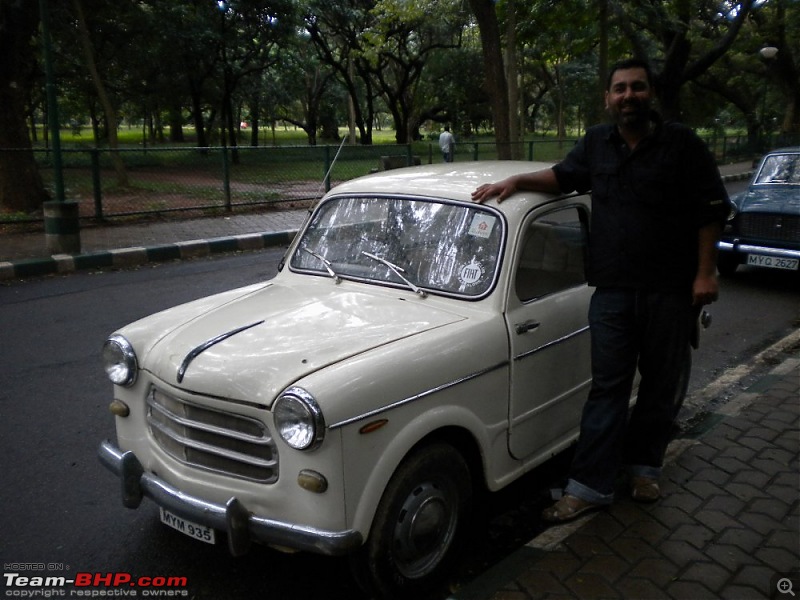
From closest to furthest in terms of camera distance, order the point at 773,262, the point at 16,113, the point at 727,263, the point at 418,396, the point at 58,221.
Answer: the point at 418,396
the point at 773,262
the point at 727,263
the point at 58,221
the point at 16,113

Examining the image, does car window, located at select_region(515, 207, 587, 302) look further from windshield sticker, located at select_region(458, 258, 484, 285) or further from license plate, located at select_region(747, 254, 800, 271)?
license plate, located at select_region(747, 254, 800, 271)

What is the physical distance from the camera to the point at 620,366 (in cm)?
336

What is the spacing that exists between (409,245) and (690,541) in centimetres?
186

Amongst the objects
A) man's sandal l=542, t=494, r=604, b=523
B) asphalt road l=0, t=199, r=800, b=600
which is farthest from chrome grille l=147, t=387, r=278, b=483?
man's sandal l=542, t=494, r=604, b=523

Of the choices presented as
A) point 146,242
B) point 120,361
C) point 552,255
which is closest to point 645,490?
point 552,255

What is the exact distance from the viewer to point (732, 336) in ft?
23.3

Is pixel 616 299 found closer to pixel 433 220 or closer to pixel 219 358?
pixel 433 220

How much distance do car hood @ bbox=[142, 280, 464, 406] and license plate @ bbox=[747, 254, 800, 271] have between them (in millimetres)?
7146

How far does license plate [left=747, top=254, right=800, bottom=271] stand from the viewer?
8852mm

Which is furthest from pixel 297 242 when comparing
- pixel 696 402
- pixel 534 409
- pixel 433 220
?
pixel 696 402

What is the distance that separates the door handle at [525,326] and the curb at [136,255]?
8401 millimetres

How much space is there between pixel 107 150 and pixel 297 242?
10.1 m

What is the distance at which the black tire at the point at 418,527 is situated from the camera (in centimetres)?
274

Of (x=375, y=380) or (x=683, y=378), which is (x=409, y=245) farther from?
(x=683, y=378)
